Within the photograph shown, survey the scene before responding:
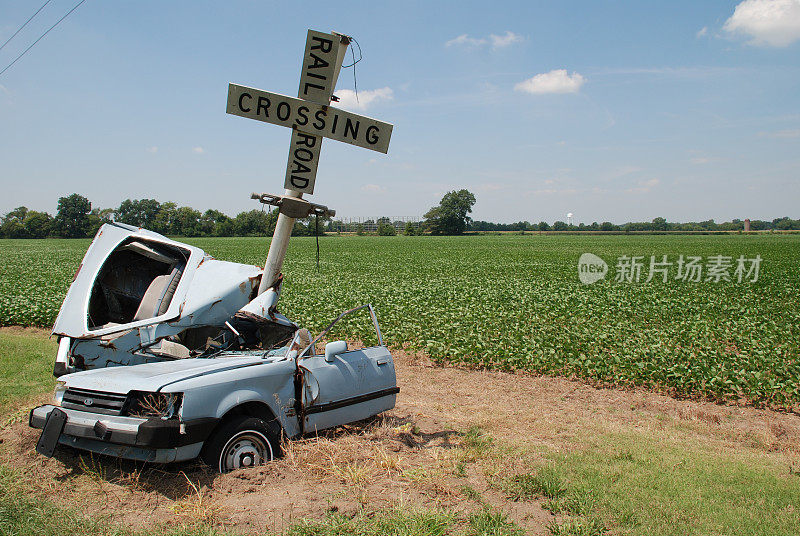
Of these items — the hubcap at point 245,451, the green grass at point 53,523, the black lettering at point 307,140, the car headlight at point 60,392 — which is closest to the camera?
the green grass at point 53,523

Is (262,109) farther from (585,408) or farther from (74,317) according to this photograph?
(585,408)

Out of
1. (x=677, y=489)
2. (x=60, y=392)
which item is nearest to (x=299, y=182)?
(x=60, y=392)

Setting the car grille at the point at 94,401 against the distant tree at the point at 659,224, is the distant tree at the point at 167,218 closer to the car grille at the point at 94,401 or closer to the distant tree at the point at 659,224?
the car grille at the point at 94,401

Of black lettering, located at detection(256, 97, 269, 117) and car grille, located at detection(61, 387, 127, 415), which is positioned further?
black lettering, located at detection(256, 97, 269, 117)

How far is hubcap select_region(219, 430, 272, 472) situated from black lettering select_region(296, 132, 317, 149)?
3.00 meters

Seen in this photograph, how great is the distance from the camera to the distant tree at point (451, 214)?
12469 cm

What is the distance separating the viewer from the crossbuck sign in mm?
5465

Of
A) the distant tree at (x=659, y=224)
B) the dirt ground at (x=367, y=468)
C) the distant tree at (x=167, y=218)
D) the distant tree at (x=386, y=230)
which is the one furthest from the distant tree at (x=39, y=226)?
the distant tree at (x=659, y=224)

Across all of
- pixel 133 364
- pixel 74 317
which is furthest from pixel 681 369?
pixel 74 317

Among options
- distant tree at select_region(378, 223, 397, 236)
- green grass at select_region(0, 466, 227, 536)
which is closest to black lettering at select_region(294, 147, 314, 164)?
green grass at select_region(0, 466, 227, 536)

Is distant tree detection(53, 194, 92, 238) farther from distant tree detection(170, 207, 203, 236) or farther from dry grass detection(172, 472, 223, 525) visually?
dry grass detection(172, 472, 223, 525)

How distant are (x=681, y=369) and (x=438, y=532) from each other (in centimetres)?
636

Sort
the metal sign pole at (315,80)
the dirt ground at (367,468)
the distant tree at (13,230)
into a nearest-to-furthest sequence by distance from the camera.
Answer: the dirt ground at (367,468), the metal sign pole at (315,80), the distant tree at (13,230)

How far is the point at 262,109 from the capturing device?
5.44 metres
